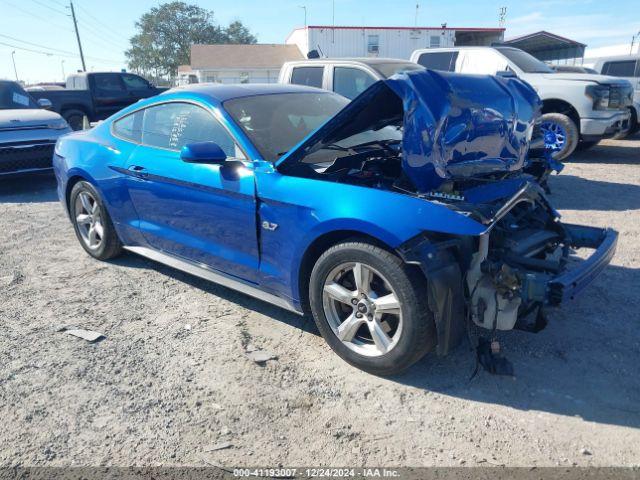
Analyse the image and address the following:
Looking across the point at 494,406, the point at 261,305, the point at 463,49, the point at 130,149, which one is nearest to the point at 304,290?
the point at 261,305

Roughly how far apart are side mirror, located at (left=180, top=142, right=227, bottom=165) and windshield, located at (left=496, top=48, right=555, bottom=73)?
815 centimetres

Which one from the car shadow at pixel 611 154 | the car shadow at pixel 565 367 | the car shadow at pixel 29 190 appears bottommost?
the car shadow at pixel 611 154

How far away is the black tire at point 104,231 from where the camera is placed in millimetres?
4668

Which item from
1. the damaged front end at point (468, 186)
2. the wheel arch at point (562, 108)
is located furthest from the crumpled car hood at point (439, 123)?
the wheel arch at point (562, 108)

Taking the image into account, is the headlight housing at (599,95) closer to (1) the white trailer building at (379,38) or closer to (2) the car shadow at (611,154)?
(2) the car shadow at (611,154)

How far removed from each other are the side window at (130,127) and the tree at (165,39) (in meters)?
70.8

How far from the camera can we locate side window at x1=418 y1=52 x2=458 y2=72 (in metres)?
10.1

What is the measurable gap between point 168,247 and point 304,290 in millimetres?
1443

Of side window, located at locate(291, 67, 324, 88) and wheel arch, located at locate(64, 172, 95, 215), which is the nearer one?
wheel arch, located at locate(64, 172, 95, 215)

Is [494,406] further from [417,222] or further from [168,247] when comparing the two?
[168,247]

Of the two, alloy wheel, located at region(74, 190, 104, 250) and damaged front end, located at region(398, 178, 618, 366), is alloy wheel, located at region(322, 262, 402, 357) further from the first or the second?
alloy wheel, located at region(74, 190, 104, 250)

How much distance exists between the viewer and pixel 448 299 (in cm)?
269

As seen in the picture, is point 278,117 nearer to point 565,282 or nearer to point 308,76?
point 565,282

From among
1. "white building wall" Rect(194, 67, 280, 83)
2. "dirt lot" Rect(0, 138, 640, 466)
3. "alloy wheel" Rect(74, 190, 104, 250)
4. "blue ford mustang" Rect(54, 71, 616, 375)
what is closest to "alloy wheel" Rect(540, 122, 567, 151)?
"dirt lot" Rect(0, 138, 640, 466)
